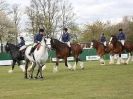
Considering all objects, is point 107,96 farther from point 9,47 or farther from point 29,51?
point 9,47

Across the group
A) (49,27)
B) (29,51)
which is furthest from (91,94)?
(49,27)

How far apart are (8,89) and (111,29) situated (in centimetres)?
8775

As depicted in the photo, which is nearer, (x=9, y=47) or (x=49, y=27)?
(x=9, y=47)

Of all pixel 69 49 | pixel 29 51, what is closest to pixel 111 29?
pixel 69 49

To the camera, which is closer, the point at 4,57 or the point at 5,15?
the point at 4,57

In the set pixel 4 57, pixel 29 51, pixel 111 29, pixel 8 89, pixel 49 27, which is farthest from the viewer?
pixel 111 29

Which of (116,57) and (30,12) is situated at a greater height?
(30,12)

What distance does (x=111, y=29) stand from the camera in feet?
346

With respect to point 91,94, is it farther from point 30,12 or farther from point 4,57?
point 30,12

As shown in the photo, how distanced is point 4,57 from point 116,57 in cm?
1976

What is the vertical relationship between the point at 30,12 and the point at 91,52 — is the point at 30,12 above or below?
above

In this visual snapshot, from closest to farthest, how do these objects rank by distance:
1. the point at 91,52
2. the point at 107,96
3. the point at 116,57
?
the point at 107,96 → the point at 116,57 → the point at 91,52

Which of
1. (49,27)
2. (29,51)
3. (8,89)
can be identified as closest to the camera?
(8,89)

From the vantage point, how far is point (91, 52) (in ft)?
196
